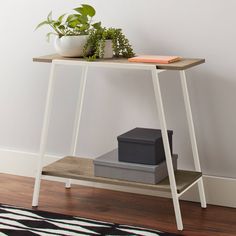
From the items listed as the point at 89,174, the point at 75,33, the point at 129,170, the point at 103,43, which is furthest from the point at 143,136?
the point at 75,33

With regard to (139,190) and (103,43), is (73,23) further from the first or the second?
(139,190)

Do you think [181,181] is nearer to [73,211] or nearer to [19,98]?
[73,211]

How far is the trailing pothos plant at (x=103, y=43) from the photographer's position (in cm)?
243

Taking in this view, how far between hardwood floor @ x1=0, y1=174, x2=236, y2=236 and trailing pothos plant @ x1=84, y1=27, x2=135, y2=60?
630mm

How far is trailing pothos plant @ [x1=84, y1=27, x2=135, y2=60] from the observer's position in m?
2.43

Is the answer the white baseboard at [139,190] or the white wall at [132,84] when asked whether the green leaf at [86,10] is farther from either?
the white baseboard at [139,190]

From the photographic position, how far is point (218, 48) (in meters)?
2.50

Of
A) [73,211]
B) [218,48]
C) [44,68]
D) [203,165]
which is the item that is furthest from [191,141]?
[44,68]

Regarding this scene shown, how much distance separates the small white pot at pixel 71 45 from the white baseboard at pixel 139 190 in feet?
2.08

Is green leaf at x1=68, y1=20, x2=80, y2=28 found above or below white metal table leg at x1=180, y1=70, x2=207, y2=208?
above

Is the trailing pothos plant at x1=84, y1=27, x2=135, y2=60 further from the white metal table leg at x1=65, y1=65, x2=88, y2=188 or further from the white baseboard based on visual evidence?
the white baseboard

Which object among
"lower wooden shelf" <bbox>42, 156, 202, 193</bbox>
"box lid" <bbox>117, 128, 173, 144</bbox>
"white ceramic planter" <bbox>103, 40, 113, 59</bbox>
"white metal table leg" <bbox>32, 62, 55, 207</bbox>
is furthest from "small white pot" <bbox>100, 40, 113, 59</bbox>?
"lower wooden shelf" <bbox>42, 156, 202, 193</bbox>

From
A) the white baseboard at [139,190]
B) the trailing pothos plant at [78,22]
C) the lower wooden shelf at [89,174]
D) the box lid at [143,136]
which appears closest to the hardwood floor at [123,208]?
the white baseboard at [139,190]

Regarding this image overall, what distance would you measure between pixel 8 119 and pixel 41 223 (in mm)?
828
